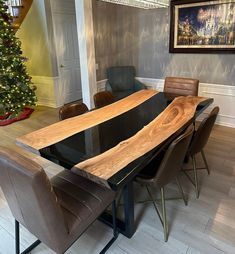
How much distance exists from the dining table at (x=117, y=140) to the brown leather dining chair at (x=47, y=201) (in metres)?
0.22

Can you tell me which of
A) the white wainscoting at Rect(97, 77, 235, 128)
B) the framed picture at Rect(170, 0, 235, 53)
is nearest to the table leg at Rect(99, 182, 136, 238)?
the white wainscoting at Rect(97, 77, 235, 128)

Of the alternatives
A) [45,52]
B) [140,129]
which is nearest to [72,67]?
[45,52]

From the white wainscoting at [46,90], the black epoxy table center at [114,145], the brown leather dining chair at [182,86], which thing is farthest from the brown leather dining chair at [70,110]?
the white wainscoting at [46,90]

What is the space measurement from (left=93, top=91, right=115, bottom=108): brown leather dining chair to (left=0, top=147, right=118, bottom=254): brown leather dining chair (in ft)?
4.23

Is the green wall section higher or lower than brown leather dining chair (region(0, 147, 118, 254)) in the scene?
higher

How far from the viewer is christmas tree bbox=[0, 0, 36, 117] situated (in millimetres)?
3865

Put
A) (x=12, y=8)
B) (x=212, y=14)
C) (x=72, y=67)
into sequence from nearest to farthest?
(x=212, y=14) < (x=12, y=8) < (x=72, y=67)

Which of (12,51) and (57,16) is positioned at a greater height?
(57,16)

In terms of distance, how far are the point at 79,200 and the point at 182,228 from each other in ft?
3.06

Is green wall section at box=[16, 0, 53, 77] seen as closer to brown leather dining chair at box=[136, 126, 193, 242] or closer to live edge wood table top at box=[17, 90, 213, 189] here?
live edge wood table top at box=[17, 90, 213, 189]

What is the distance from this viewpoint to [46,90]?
199 inches

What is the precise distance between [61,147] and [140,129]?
2.12ft

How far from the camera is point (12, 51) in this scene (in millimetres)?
4016

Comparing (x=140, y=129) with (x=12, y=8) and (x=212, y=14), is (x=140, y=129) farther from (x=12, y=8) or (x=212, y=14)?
(x=12, y=8)
